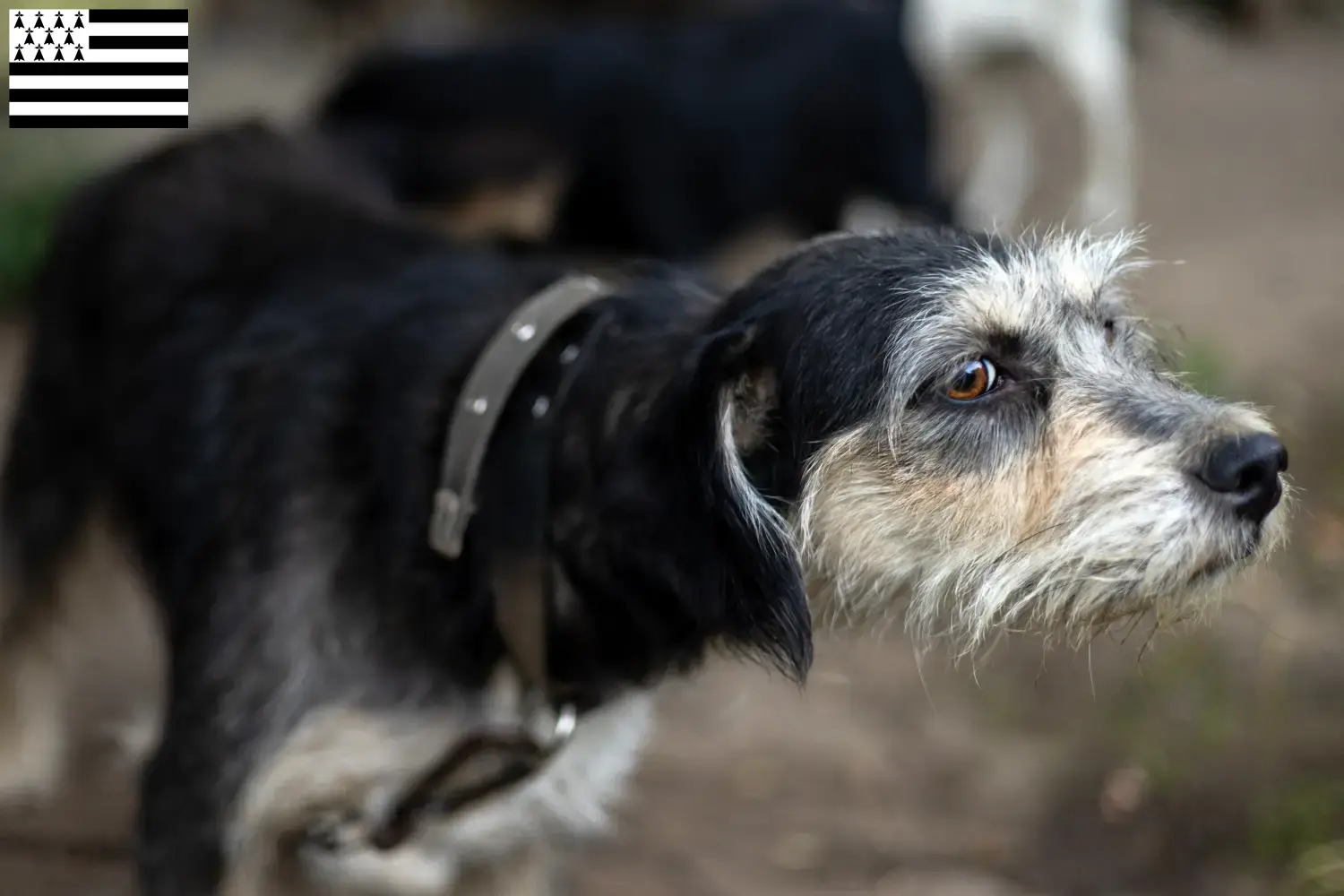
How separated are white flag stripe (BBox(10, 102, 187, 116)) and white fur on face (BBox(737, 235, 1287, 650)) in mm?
1628

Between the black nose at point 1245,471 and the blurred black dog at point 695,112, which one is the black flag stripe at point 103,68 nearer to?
the blurred black dog at point 695,112

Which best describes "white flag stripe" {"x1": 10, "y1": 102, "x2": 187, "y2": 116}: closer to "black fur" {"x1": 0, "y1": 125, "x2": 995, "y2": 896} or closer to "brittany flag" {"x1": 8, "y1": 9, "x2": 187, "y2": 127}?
"brittany flag" {"x1": 8, "y1": 9, "x2": 187, "y2": 127}

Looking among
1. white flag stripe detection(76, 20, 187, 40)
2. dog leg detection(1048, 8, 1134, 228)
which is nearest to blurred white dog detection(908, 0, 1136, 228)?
dog leg detection(1048, 8, 1134, 228)

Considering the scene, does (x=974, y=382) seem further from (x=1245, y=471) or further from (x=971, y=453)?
(x=1245, y=471)

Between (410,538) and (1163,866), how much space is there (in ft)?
6.84

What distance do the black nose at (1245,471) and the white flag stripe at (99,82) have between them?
2188 millimetres

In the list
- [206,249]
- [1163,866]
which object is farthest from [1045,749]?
[206,249]

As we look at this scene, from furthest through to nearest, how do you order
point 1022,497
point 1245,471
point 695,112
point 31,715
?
point 695,112
point 31,715
point 1022,497
point 1245,471

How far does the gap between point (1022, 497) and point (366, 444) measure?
46.6 inches

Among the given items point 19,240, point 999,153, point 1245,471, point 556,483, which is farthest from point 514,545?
point 999,153

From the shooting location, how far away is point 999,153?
7.55 metres

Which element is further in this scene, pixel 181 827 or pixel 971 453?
pixel 181 827

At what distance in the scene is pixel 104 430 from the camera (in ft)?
9.96

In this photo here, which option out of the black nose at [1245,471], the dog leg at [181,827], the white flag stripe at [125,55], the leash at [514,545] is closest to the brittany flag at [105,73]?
the white flag stripe at [125,55]
